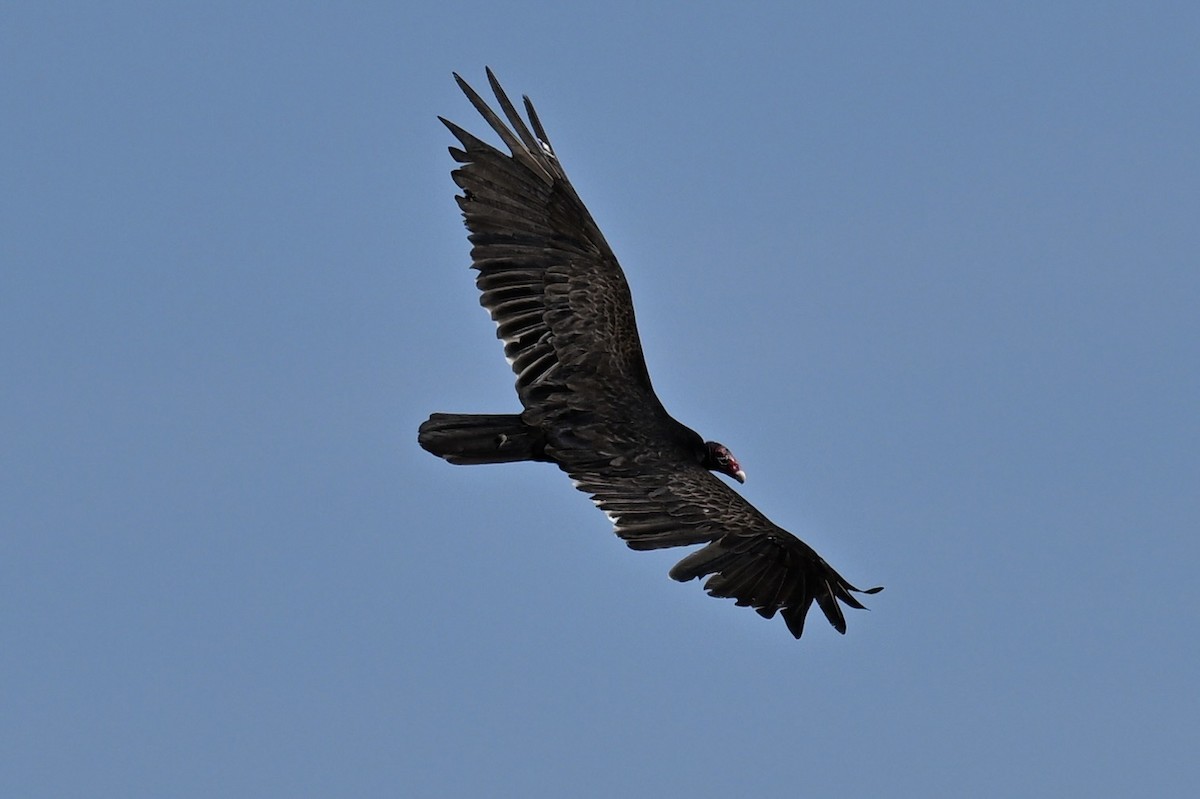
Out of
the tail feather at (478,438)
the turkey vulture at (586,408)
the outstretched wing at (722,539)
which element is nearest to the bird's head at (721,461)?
the turkey vulture at (586,408)

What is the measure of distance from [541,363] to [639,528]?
159 centimetres

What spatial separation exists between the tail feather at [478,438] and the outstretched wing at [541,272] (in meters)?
0.28

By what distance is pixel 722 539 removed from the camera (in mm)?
14203

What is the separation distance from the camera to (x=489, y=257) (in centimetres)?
1514

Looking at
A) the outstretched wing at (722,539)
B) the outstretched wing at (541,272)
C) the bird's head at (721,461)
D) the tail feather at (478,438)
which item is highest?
the outstretched wing at (541,272)

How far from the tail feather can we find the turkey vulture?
0.01m

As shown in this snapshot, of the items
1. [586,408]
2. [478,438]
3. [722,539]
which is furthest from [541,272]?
[722,539]

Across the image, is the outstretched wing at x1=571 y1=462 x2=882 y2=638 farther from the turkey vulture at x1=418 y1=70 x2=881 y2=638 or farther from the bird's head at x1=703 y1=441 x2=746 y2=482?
the bird's head at x1=703 y1=441 x2=746 y2=482

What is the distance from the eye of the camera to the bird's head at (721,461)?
597 inches

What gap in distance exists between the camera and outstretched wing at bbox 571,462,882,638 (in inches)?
557

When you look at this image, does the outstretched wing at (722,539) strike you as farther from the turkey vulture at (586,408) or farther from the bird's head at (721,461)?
the bird's head at (721,461)

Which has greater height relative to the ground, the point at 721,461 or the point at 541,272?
the point at 541,272

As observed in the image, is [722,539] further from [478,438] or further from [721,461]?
[478,438]

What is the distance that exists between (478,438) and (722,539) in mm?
1955
